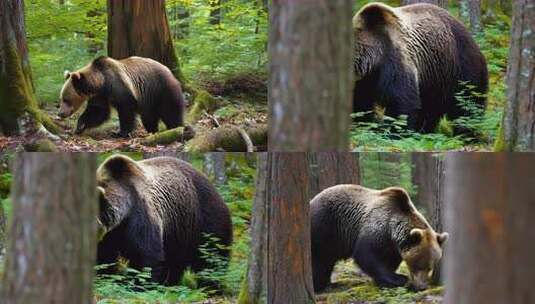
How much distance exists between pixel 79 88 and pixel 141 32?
116cm

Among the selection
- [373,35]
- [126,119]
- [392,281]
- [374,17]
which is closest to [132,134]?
[126,119]

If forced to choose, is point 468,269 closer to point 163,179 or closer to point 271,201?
point 271,201

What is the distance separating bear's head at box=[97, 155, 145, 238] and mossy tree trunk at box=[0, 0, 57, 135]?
966 millimetres

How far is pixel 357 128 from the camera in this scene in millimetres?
9102

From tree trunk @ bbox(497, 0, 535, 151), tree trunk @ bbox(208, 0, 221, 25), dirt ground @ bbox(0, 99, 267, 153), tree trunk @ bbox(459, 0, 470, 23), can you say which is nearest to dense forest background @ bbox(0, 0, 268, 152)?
dirt ground @ bbox(0, 99, 267, 153)

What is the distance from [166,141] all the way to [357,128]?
7.67 ft

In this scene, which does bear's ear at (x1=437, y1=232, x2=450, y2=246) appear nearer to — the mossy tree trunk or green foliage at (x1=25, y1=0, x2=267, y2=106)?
green foliage at (x1=25, y1=0, x2=267, y2=106)

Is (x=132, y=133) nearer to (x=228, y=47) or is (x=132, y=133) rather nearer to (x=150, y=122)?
(x=150, y=122)

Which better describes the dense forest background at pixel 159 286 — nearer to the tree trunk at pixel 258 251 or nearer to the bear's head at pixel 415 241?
the tree trunk at pixel 258 251

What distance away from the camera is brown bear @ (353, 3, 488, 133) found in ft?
31.5

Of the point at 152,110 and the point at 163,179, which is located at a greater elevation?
the point at 152,110

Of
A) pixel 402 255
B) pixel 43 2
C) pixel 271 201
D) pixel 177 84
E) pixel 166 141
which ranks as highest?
pixel 43 2

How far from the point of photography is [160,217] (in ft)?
34.1

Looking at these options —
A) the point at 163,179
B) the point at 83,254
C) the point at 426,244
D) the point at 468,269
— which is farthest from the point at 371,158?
the point at 468,269
